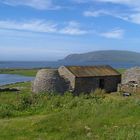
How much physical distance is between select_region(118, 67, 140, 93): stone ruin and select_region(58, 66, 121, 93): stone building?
1669 mm

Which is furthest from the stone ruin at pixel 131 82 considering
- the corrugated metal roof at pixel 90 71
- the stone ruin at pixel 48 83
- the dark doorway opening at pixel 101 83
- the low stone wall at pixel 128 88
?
the stone ruin at pixel 48 83

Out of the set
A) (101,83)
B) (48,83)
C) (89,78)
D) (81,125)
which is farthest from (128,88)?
(81,125)

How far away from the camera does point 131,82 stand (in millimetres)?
43562

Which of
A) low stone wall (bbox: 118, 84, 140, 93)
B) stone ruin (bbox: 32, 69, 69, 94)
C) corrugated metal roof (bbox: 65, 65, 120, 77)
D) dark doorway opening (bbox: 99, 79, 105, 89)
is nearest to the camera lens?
stone ruin (bbox: 32, 69, 69, 94)

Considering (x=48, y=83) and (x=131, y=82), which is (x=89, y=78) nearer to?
(x=131, y=82)

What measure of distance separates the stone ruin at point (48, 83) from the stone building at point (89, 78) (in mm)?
3367

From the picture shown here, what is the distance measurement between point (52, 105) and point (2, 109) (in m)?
3.87

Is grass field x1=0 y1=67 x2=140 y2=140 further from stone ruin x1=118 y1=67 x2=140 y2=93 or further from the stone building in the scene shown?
stone ruin x1=118 y1=67 x2=140 y2=93

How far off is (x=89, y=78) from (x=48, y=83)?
7.31 meters

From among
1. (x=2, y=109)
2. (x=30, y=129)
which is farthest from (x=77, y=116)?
(x=2, y=109)

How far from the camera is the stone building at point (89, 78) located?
41.2 meters

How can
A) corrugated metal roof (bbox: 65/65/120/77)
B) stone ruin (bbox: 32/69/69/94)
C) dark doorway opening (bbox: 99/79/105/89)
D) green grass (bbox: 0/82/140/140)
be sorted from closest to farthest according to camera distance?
green grass (bbox: 0/82/140/140) → stone ruin (bbox: 32/69/69/94) → corrugated metal roof (bbox: 65/65/120/77) → dark doorway opening (bbox: 99/79/105/89)

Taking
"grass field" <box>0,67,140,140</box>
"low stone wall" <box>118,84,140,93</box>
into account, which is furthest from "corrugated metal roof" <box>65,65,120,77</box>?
"grass field" <box>0,67,140,140</box>

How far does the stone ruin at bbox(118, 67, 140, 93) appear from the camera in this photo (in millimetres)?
41344
